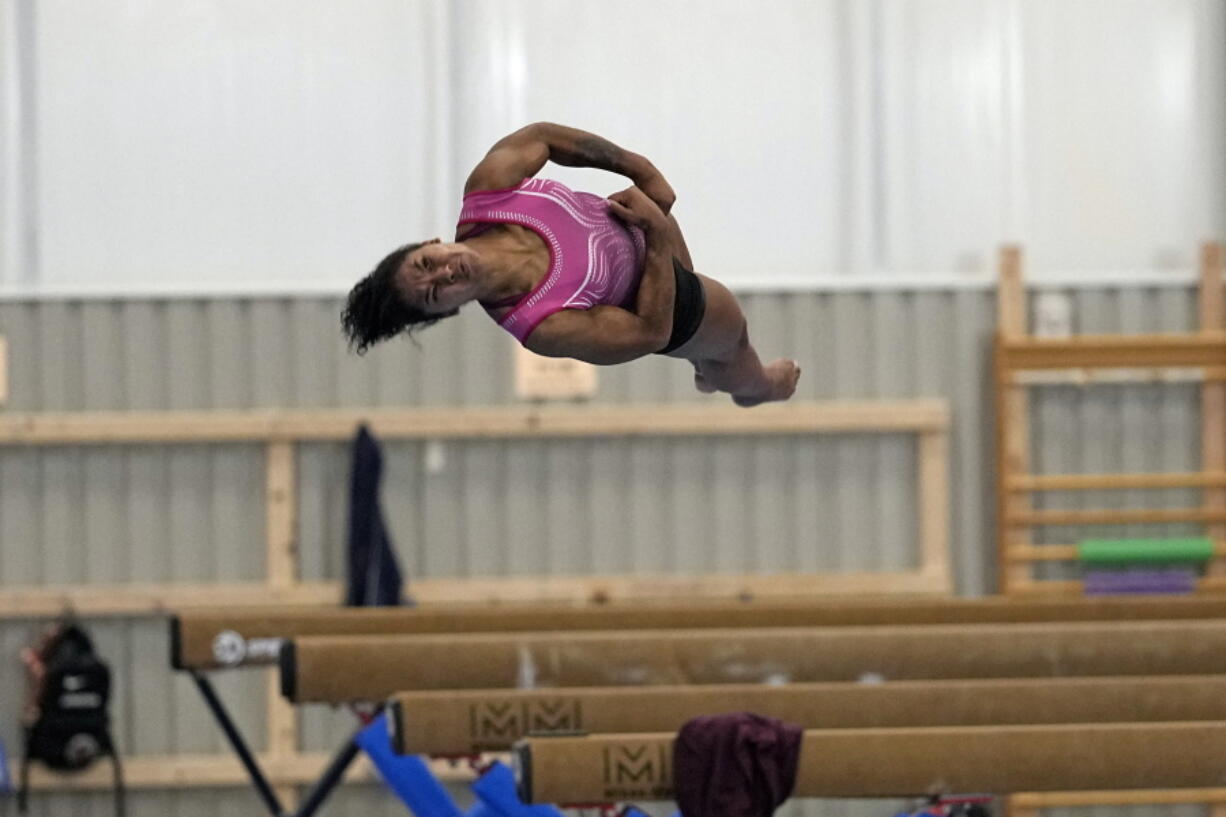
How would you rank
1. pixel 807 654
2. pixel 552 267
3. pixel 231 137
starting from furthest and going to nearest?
pixel 231 137, pixel 807 654, pixel 552 267

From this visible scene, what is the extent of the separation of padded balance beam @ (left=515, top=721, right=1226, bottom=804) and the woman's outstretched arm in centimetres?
140

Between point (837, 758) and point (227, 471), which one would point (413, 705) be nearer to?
point (837, 758)

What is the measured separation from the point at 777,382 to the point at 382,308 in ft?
5.09

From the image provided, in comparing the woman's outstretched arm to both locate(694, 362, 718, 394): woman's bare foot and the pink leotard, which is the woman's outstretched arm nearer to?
the pink leotard

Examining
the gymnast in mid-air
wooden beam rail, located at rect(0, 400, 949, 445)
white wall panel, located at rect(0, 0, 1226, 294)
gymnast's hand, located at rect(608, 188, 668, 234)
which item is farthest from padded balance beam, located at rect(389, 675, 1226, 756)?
white wall panel, located at rect(0, 0, 1226, 294)

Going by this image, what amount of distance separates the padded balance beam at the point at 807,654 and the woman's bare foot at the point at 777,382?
763 mm

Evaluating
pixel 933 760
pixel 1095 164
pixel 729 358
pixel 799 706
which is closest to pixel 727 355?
pixel 729 358

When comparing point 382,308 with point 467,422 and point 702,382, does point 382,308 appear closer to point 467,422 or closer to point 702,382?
point 702,382

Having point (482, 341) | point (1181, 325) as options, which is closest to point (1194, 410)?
point (1181, 325)

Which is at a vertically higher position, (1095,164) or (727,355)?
(1095,164)

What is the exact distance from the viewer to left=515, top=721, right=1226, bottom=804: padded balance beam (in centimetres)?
425

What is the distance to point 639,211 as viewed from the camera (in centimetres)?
402

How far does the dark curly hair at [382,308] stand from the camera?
12.4 ft

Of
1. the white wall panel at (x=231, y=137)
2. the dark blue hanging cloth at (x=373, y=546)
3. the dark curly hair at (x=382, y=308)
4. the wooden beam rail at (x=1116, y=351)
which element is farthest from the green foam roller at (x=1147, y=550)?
the dark curly hair at (x=382, y=308)
